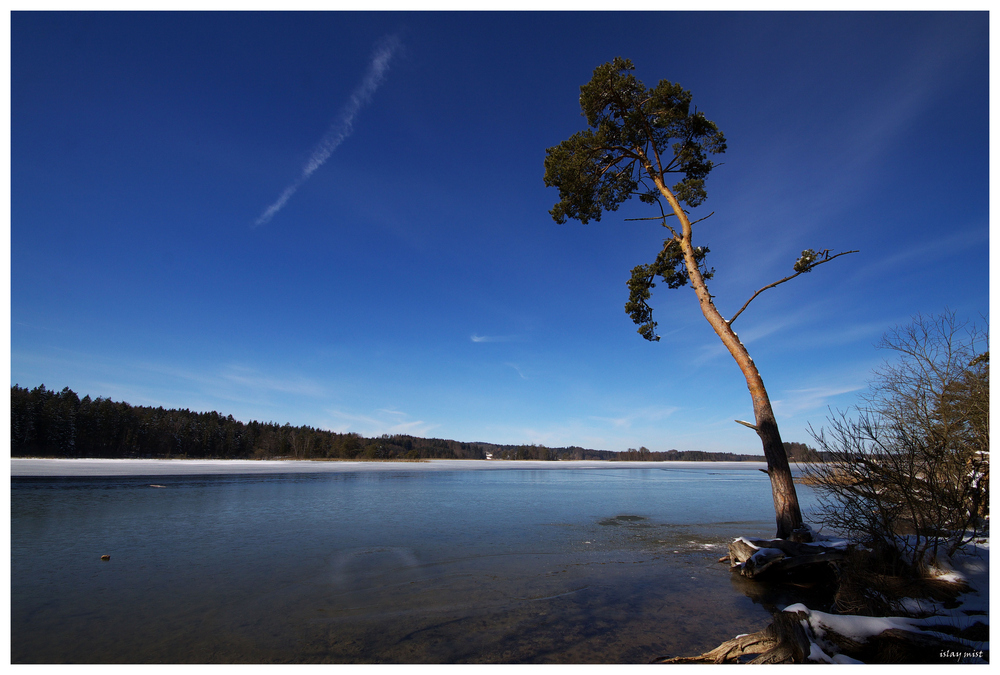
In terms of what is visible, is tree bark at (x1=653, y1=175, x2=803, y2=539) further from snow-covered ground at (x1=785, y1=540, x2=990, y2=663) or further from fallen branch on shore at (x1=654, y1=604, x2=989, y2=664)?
fallen branch on shore at (x1=654, y1=604, x2=989, y2=664)

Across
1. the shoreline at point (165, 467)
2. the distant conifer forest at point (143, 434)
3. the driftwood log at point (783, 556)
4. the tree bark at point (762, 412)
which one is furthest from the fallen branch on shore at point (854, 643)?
the distant conifer forest at point (143, 434)

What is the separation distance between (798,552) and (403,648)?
5.99 metres

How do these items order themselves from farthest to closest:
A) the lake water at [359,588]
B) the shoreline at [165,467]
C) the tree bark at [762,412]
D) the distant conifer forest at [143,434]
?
the distant conifer forest at [143,434] → the shoreline at [165,467] → the tree bark at [762,412] → the lake water at [359,588]

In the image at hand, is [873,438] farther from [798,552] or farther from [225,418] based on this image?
[225,418]

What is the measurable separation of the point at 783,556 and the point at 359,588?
635 centimetres

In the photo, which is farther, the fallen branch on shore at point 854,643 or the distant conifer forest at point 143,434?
Result: the distant conifer forest at point 143,434

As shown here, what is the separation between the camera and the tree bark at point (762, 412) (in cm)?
743

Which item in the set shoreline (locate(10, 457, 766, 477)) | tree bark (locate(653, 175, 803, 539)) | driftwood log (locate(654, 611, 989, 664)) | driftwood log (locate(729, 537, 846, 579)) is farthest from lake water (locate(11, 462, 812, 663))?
shoreline (locate(10, 457, 766, 477))

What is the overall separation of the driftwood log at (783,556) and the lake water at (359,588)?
452 millimetres

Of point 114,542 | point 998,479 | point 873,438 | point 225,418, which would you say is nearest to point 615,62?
point 873,438

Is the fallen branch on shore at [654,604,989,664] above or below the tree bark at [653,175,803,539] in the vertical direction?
below

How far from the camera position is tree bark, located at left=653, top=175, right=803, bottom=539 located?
24.4 feet

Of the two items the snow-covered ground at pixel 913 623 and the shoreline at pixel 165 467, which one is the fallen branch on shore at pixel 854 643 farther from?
the shoreline at pixel 165 467

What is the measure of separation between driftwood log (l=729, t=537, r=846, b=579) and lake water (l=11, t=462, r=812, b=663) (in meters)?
0.45
